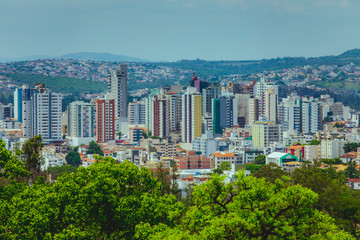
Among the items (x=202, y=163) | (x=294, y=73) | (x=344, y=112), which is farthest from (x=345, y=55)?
(x=202, y=163)

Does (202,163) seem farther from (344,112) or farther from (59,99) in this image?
(344,112)

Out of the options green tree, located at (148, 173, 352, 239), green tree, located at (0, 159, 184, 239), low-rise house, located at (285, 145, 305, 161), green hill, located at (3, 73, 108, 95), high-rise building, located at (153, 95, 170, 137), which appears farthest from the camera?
green hill, located at (3, 73, 108, 95)

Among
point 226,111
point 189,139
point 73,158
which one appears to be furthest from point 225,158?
point 226,111

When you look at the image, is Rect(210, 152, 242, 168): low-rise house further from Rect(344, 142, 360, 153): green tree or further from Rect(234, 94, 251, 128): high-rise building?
Rect(234, 94, 251, 128): high-rise building

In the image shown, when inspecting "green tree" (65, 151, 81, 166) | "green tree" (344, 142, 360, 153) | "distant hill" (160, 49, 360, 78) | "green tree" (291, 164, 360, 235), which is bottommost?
"green tree" (65, 151, 81, 166)

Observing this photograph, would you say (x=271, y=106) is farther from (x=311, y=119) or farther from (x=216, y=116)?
(x=216, y=116)

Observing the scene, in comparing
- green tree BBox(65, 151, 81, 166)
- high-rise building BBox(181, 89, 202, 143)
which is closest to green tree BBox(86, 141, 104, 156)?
green tree BBox(65, 151, 81, 166)
